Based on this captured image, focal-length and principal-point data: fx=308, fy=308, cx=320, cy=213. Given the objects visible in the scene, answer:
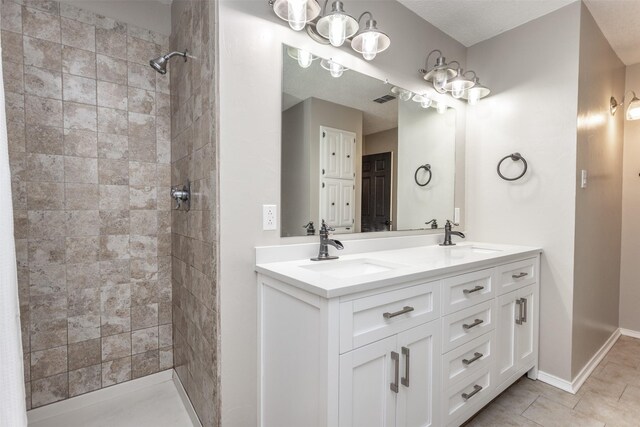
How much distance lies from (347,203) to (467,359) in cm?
102

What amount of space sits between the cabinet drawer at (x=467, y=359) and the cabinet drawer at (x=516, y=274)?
30 centimetres

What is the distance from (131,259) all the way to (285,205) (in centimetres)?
121

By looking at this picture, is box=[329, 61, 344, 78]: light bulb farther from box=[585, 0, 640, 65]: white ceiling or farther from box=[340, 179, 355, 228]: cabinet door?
box=[585, 0, 640, 65]: white ceiling

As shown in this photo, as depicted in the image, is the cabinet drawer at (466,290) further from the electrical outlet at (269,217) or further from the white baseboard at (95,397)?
the white baseboard at (95,397)

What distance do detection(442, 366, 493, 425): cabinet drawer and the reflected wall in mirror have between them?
0.94 m

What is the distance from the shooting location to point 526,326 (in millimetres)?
2012

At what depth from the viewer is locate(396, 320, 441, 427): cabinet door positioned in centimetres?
124

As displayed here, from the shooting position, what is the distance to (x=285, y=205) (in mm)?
1543

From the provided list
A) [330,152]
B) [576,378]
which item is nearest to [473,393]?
[576,378]

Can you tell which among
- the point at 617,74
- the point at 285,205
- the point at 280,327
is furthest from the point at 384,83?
the point at 617,74

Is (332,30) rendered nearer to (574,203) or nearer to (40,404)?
(574,203)

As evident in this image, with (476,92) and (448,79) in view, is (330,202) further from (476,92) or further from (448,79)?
(476,92)

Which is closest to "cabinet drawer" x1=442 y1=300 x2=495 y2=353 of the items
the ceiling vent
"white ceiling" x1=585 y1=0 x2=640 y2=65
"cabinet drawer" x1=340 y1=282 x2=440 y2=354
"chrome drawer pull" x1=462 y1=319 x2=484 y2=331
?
"chrome drawer pull" x1=462 y1=319 x2=484 y2=331

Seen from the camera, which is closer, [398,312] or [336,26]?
[398,312]
